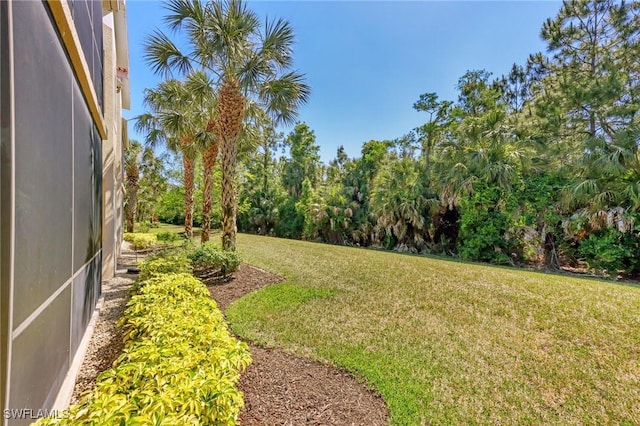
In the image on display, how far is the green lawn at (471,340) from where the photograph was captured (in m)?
3.10

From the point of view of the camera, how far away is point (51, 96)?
231 centimetres

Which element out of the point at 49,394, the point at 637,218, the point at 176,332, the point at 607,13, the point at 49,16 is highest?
the point at 607,13

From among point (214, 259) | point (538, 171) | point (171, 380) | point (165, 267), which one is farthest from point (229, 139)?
point (538, 171)

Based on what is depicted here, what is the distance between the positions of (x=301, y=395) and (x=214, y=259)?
4.96m

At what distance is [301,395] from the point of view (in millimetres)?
3172

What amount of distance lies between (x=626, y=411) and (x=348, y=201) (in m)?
18.2

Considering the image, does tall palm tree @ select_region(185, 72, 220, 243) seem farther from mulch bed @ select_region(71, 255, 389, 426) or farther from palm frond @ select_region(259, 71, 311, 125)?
mulch bed @ select_region(71, 255, 389, 426)

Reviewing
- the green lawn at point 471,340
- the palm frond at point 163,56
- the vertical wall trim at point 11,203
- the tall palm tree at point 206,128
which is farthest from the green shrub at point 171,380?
the palm frond at point 163,56

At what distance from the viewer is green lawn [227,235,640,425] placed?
3.10 metres

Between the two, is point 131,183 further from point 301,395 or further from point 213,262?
point 301,395

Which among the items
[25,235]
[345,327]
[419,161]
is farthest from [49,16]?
[419,161]

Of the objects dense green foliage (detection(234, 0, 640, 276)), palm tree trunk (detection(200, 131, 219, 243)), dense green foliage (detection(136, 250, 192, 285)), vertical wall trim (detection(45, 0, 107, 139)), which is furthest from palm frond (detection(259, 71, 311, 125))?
dense green foliage (detection(234, 0, 640, 276))

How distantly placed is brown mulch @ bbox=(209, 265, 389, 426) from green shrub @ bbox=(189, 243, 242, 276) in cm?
374

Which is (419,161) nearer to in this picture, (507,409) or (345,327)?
(345,327)
